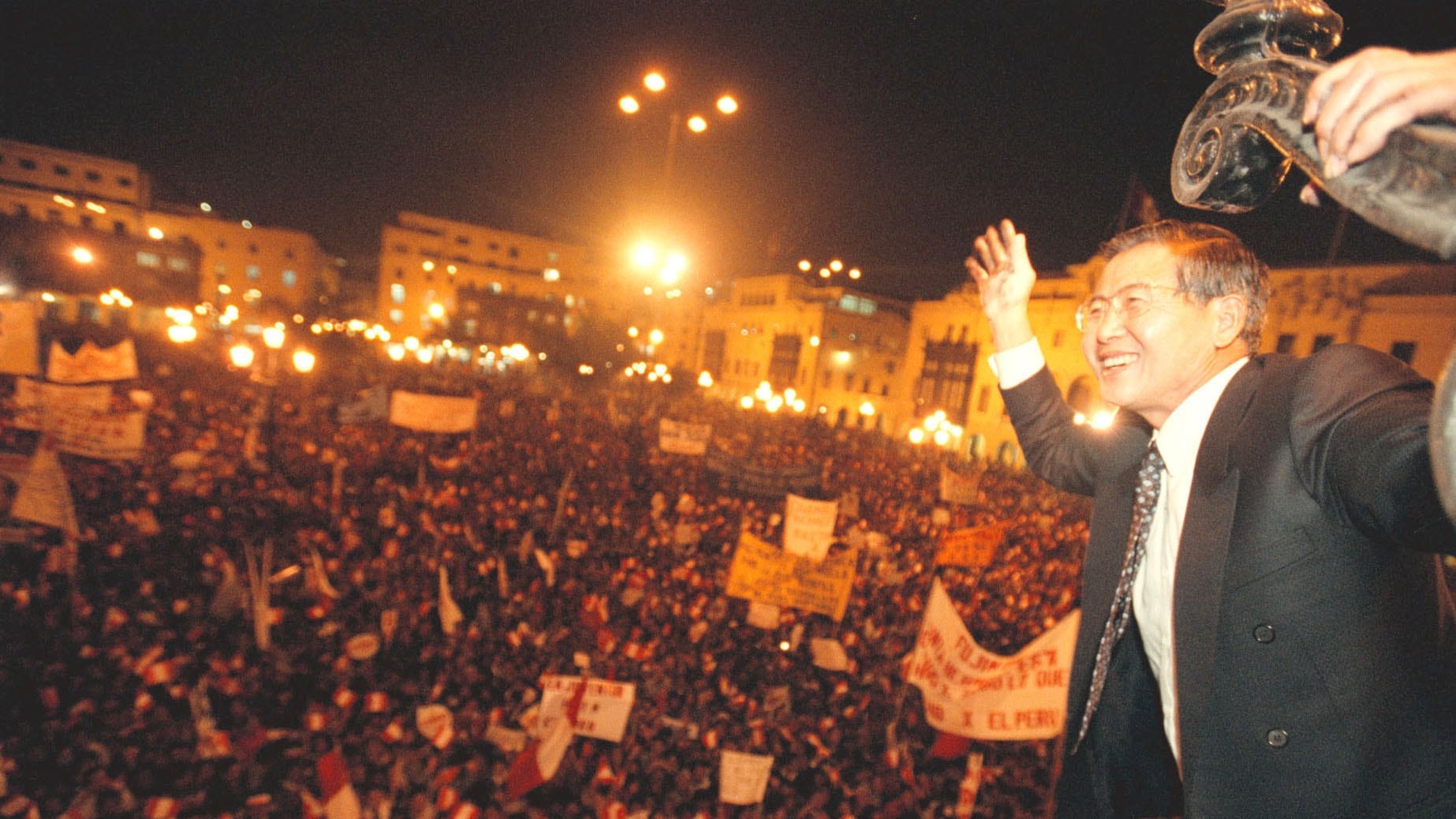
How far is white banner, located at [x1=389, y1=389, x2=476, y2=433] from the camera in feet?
43.7

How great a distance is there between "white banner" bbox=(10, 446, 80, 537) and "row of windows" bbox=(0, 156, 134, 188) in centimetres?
6440

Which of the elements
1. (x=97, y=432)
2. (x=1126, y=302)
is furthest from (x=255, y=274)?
(x=1126, y=302)

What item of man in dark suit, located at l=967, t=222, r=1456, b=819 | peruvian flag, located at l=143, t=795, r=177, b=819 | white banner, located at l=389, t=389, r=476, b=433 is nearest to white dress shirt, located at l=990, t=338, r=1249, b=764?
man in dark suit, located at l=967, t=222, r=1456, b=819

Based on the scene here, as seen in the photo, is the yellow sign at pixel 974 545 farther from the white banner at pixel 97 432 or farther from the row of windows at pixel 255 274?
the row of windows at pixel 255 274

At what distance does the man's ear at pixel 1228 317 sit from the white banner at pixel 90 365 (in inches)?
552

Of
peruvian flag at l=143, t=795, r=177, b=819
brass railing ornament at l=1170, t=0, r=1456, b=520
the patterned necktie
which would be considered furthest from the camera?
peruvian flag at l=143, t=795, r=177, b=819

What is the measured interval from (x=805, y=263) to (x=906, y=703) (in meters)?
50.9

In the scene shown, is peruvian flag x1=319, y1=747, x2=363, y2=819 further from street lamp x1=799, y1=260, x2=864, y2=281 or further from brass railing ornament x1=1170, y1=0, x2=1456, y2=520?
street lamp x1=799, y1=260, x2=864, y2=281

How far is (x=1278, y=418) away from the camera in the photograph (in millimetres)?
1373

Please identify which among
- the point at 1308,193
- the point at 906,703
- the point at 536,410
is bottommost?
the point at 906,703

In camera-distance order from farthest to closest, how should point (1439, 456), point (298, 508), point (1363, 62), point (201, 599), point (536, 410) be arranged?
point (536, 410), point (298, 508), point (201, 599), point (1363, 62), point (1439, 456)

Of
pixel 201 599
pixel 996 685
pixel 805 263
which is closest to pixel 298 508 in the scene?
pixel 201 599

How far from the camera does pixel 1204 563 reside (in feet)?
4.82

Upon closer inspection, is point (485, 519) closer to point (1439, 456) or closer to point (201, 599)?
point (201, 599)
